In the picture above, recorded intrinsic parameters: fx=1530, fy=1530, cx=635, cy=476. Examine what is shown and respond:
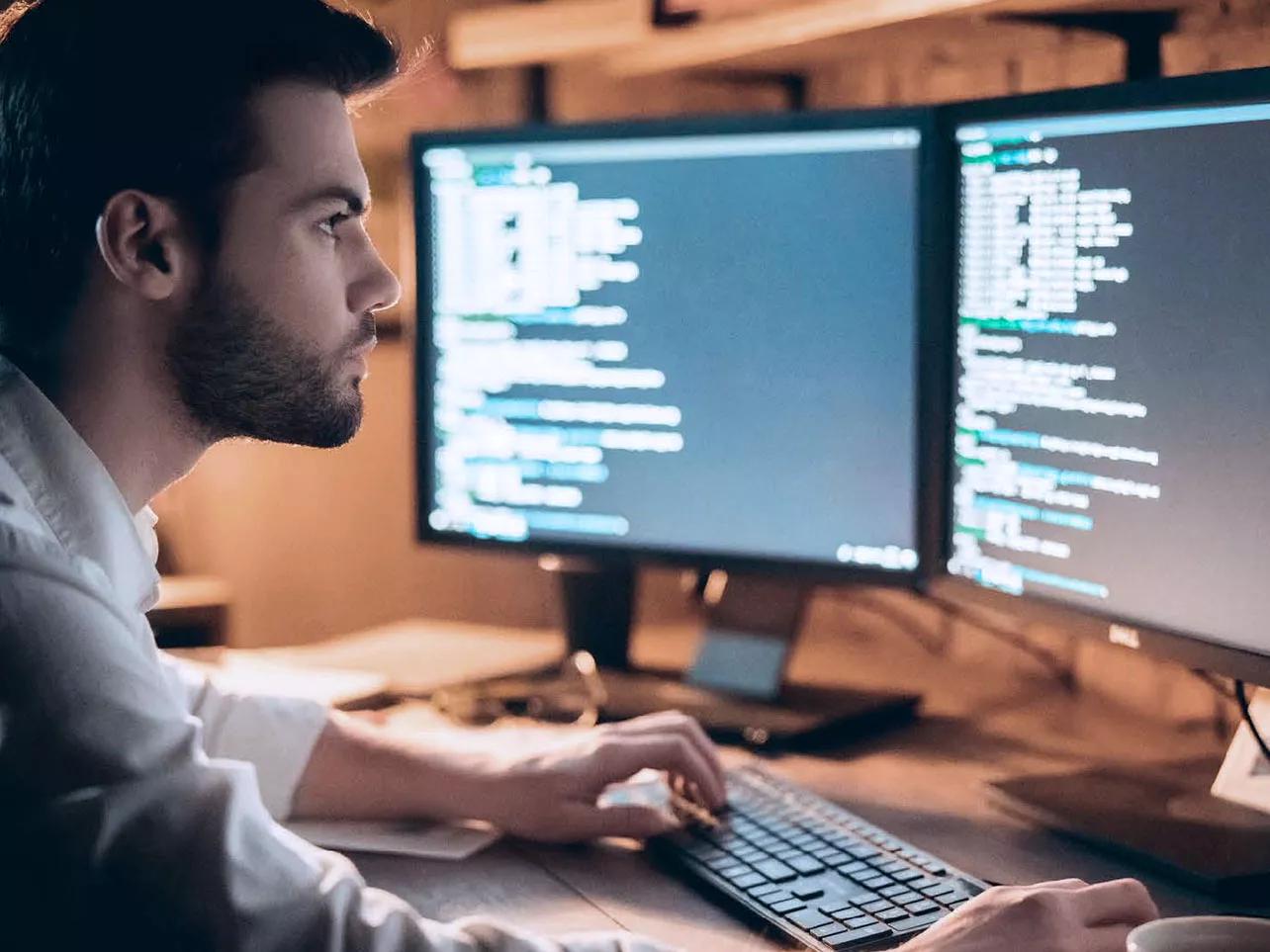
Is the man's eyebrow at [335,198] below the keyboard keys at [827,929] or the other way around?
the other way around

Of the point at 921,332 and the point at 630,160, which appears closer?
A: the point at 921,332

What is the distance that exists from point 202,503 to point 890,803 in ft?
5.09

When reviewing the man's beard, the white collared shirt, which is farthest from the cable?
the man's beard

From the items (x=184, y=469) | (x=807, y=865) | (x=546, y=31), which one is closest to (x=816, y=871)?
(x=807, y=865)

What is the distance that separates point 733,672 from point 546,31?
736mm

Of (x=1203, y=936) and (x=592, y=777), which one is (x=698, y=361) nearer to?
(x=592, y=777)

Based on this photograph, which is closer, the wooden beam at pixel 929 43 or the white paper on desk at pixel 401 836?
the white paper on desk at pixel 401 836

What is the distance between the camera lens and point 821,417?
1373 millimetres

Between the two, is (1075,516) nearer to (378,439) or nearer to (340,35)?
(340,35)

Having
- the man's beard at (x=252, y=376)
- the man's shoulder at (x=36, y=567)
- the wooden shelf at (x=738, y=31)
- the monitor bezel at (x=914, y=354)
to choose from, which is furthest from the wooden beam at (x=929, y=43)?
the man's shoulder at (x=36, y=567)

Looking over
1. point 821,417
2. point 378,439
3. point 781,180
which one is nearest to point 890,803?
point 821,417

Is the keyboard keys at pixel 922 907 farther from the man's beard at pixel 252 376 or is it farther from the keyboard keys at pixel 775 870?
the man's beard at pixel 252 376

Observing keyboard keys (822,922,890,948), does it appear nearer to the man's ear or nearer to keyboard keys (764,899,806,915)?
keyboard keys (764,899,806,915)

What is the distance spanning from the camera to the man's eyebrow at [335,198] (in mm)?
1016
